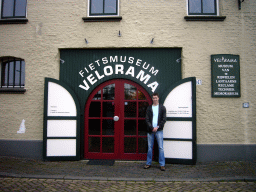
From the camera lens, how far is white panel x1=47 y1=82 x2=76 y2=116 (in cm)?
588

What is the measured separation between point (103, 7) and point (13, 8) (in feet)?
10.0

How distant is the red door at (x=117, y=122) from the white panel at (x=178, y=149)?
2.34 feet

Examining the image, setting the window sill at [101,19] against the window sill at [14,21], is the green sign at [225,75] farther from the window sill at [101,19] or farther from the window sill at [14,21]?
the window sill at [14,21]

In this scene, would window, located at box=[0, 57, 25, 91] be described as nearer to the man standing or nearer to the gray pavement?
the gray pavement

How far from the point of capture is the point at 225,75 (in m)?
5.88

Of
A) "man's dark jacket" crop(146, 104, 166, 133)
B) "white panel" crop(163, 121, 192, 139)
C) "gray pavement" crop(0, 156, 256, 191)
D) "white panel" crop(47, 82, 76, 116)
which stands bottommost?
"gray pavement" crop(0, 156, 256, 191)

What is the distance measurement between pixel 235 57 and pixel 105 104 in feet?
14.0

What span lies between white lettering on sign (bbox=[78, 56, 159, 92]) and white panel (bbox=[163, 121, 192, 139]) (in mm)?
1255

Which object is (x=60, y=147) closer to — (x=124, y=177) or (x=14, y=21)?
(x=124, y=177)

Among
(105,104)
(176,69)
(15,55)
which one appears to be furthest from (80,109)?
(176,69)

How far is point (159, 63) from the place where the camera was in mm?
6109

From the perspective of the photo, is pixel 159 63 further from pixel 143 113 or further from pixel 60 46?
pixel 60 46

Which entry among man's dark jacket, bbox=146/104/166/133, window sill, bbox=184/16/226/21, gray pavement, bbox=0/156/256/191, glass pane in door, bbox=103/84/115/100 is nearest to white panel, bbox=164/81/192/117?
man's dark jacket, bbox=146/104/166/133

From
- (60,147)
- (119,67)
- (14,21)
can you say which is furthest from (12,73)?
(119,67)
